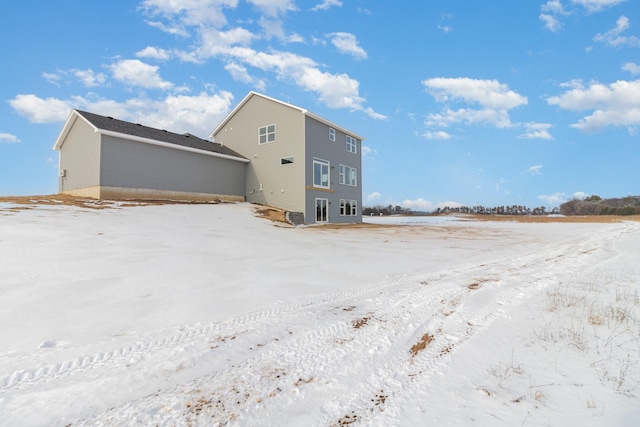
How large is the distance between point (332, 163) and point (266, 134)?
5889 mm

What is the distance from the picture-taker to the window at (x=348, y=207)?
88.1ft

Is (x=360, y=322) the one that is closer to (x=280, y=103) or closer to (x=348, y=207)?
(x=280, y=103)

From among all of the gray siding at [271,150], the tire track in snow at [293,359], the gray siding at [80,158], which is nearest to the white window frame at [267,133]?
the gray siding at [271,150]

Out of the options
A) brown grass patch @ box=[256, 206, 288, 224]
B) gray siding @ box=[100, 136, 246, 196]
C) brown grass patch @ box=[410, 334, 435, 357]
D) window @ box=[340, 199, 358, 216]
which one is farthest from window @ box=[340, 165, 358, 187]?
brown grass patch @ box=[410, 334, 435, 357]

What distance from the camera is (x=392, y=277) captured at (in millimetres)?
6438

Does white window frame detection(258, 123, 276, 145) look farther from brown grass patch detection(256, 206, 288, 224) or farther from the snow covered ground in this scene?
the snow covered ground

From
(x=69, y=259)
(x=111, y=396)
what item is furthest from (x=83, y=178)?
(x=111, y=396)

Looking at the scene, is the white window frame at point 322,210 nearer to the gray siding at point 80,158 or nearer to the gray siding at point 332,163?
the gray siding at point 332,163

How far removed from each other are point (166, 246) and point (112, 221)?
5.01 metres

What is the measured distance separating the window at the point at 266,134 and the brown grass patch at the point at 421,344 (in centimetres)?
2233

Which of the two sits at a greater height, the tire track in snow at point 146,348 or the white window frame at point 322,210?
the white window frame at point 322,210

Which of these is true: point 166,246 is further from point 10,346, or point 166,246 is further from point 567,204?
point 567,204

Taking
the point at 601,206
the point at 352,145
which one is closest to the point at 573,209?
the point at 601,206

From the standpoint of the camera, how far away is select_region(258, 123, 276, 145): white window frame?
79.7 ft
